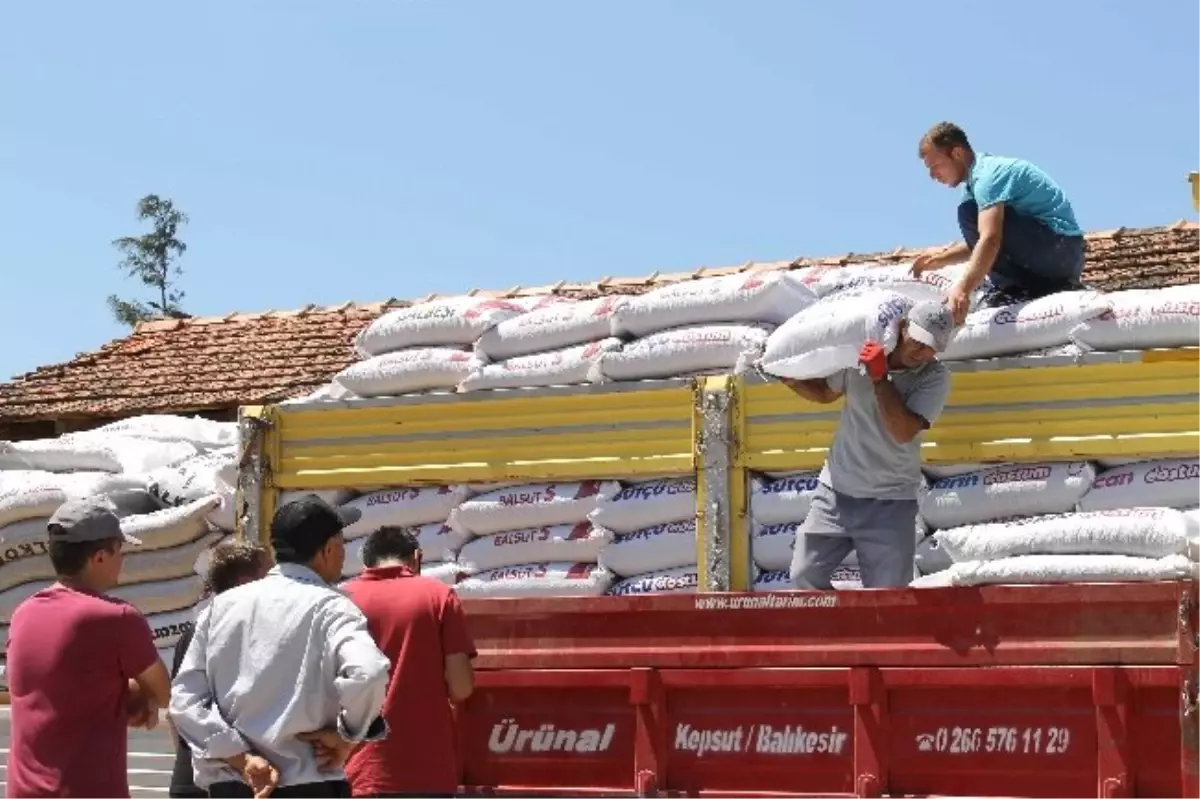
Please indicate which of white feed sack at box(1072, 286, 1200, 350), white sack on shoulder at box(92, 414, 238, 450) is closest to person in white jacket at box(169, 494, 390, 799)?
white feed sack at box(1072, 286, 1200, 350)

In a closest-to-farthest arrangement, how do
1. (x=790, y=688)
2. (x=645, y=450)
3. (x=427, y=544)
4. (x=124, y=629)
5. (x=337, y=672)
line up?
(x=337, y=672), (x=124, y=629), (x=790, y=688), (x=645, y=450), (x=427, y=544)

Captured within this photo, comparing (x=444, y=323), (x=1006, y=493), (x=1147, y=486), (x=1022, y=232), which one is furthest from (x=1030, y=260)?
(x=444, y=323)

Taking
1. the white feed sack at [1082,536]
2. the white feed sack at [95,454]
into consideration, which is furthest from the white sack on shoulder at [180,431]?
the white feed sack at [1082,536]

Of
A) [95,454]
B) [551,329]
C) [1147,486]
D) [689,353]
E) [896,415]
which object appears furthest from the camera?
[95,454]

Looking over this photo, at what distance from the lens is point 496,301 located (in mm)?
7266

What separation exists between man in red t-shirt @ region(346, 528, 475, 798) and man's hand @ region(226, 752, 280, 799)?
908 millimetres

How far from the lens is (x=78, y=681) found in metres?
4.71

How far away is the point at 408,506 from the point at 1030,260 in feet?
7.76

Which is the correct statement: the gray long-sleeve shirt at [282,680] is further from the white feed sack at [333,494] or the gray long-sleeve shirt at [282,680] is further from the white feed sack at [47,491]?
the white feed sack at [47,491]

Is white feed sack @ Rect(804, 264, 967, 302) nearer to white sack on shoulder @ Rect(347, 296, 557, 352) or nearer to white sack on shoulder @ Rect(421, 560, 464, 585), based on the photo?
white sack on shoulder @ Rect(347, 296, 557, 352)

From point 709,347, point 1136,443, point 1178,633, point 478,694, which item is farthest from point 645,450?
point 1178,633

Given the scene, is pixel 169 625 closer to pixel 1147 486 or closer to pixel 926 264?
pixel 926 264

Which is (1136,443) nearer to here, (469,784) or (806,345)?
(806,345)

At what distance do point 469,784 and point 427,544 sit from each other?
110 cm
